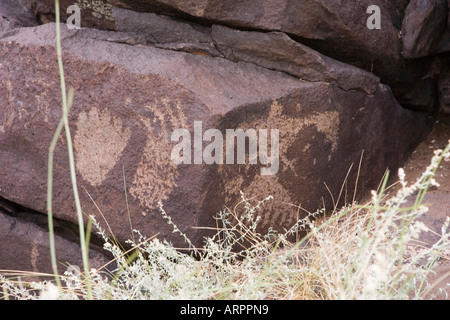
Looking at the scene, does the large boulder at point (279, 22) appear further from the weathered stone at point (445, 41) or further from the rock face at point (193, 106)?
the weathered stone at point (445, 41)

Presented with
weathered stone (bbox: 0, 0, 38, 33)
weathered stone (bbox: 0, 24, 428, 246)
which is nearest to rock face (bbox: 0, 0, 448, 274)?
weathered stone (bbox: 0, 24, 428, 246)

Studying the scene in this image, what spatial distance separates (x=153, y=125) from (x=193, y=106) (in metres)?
0.23

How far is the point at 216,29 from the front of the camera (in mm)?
2818

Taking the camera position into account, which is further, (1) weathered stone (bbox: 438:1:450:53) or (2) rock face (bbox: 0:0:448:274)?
(1) weathered stone (bbox: 438:1:450:53)

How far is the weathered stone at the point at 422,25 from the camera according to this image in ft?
9.93

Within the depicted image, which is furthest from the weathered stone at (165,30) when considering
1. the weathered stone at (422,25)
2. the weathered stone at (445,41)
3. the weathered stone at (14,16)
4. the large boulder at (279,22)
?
the weathered stone at (445,41)

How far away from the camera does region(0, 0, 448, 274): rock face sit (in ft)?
8.47

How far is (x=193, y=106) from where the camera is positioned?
252 cm

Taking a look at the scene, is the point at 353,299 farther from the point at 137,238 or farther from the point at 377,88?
the point at 377,88

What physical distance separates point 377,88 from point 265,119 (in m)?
0.81

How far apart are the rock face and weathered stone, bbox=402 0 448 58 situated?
20 millimetres

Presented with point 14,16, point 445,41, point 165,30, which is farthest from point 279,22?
point 14,16

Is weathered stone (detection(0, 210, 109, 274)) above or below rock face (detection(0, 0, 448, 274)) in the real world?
below

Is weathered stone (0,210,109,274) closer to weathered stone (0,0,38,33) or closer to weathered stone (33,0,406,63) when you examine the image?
weathered stone (0,0,38,33)
